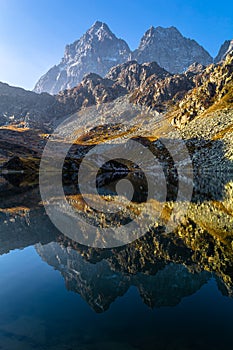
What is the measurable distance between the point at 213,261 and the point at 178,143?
500 ft

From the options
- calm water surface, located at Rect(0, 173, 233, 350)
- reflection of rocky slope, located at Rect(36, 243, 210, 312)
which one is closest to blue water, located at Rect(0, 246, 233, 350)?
calm water surface, located at Rect(0, 173, 233, 350)

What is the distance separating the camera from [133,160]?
185 meters

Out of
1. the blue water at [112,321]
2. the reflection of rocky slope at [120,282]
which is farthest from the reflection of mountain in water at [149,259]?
the blue water at [112,321]

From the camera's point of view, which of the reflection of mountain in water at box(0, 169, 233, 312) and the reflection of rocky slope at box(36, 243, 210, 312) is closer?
the reflection of rocky slope at box(36, 243, 210, 312)

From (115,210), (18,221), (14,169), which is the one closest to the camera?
(18,221)

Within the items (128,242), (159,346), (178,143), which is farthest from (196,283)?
(178,143)

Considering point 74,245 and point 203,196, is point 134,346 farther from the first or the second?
point 203,196

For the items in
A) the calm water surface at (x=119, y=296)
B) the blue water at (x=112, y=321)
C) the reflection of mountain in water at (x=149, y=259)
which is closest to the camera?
the blue water at (x=112, y=321)

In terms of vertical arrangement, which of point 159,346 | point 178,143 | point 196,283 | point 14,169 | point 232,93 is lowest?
point 14,169

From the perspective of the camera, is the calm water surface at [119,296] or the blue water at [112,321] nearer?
the blue water at [112,321]

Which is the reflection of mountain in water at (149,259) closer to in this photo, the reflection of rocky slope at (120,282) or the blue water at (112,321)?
the reflection of rocky slope at (120,282)

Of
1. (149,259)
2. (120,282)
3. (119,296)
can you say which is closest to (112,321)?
(119,296)

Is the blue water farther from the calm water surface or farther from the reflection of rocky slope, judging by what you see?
the reflection of rocky slope

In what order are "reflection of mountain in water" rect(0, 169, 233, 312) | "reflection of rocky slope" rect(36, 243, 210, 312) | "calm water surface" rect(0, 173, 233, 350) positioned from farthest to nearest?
"reflection of mountain in water" rect(0, 169, 233, 312)
"reflection of rocky slope" rect(36, 243, 210, 312)
"calm water surface" rect(0, 173, 233, 350)
